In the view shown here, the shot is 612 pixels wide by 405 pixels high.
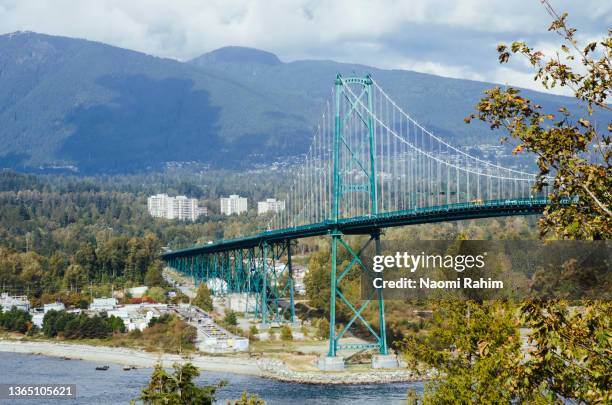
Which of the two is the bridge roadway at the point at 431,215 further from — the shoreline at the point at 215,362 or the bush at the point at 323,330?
the shoreline at the point at 215,362

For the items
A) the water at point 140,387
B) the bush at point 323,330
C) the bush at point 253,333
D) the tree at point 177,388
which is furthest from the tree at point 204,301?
the tree at point 177,388

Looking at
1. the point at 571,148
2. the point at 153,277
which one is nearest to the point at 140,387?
the point at 571,148

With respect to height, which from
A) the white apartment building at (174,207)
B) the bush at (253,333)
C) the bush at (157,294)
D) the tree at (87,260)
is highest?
the white apartment building at (174,207)

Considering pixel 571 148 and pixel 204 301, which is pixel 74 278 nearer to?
pixel 204 301

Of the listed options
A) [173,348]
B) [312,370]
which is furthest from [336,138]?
[173,348]

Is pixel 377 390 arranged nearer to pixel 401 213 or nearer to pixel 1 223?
pixel 401 213

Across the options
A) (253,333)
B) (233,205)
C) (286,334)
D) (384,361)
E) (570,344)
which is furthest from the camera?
(233,205)
